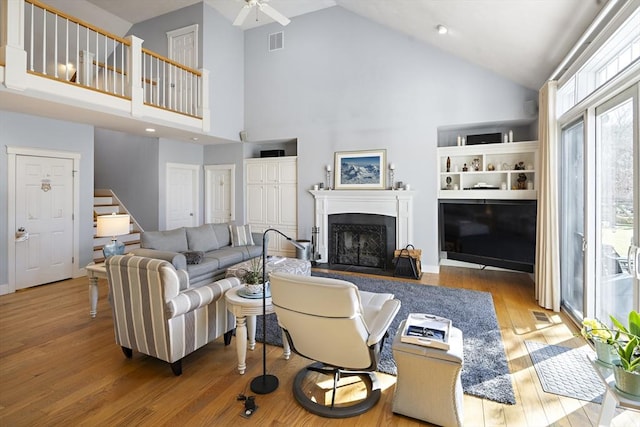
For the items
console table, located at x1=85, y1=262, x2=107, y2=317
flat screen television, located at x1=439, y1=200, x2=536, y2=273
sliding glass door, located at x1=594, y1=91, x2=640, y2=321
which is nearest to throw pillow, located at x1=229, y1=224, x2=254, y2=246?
console table, located at x1=85, y1=262, x2=107, y2=317

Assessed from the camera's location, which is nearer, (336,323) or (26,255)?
(336,323)

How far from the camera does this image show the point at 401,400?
206 cm

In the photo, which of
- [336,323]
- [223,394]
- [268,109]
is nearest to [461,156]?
[268,109]

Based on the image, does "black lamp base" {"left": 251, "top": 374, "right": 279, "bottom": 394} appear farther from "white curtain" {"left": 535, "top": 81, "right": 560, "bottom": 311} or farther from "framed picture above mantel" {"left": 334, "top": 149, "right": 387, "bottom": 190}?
"framed picture above mantel" {"left": 334, "top": 149, "right": 387, "bottom": 190}

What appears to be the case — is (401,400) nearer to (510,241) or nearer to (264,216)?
(510,241)

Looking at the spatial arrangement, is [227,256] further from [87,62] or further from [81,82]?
[81,82]

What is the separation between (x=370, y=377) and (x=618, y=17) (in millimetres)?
3175

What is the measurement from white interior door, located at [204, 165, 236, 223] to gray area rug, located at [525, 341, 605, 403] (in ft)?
20.5

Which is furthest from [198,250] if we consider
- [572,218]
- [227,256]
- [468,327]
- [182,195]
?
[572,218]

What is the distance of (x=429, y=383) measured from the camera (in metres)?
1.97

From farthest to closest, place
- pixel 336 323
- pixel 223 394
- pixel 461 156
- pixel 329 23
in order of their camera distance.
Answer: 1. pixel 329 23
2. pixel 461 156
3. pixel 223 394
4. pixel 336 323

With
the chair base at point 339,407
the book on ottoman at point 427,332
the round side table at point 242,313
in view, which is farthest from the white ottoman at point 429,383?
the round side table at point 242,313

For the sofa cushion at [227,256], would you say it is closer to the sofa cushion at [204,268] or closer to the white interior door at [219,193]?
the sofa cushion at [204,268]

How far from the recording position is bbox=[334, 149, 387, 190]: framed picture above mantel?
19.9ft
